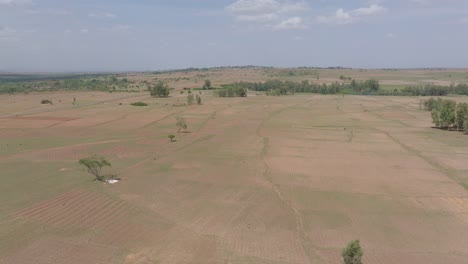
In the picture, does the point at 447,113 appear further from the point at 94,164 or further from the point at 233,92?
the point at 233,92

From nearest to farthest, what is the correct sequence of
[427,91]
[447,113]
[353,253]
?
[353,253]
[447,113]
[427,91]

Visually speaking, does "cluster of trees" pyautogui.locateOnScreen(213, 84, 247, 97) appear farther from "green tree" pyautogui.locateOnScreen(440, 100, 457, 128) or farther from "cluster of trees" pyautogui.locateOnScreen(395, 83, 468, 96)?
"green tree" pyautogui.locateOnScreen(440, 100, 457, 128)

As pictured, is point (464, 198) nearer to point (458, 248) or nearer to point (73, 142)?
point (458, 248)

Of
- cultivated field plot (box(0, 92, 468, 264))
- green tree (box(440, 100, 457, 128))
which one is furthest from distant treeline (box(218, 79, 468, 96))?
cultivated field plot (box(0, 92, 468, 264))

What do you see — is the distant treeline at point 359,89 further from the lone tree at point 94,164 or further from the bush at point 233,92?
the lone tree at point 94,164

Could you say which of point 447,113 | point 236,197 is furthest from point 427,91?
point 236,197

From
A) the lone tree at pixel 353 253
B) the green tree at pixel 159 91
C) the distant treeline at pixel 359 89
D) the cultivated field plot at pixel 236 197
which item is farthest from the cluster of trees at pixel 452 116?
the green tree at pixel 159 91

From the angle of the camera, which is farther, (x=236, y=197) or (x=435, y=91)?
(x=435, y=91)

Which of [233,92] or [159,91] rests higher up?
[159,91]
